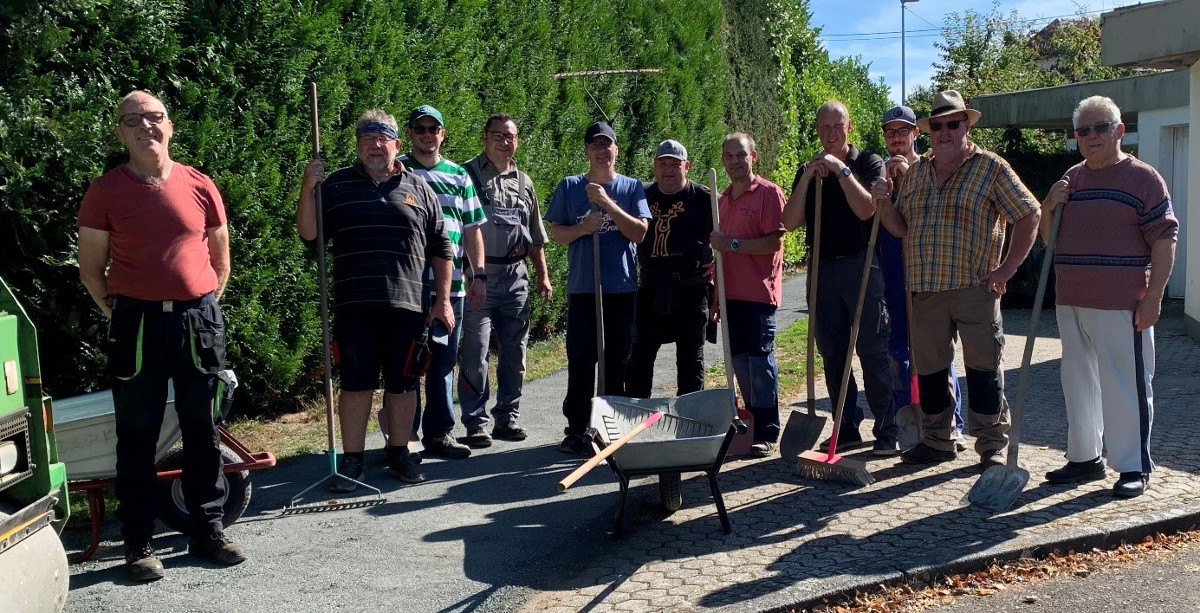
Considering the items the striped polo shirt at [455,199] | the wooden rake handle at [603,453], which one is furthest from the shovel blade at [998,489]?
the striped polo shirt at [455,199]

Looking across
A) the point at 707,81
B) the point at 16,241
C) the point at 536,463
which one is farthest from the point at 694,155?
the point at 16,241

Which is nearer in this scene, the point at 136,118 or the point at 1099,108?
the point at 136,118

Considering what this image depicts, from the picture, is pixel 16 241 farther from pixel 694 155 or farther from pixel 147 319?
pixel 694 155

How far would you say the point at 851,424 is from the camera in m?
7.30

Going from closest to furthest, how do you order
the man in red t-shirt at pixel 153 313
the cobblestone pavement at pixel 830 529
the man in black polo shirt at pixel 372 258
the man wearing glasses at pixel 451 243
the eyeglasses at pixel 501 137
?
1. the cobblestone pavement at pixel 830 529
2. the man in red t-shirt at pixel 153 313
3. the man in black polo shirt at pixel 372 258
4. the man wearing glasses at pixel 451 243
5. the eyeglasses at pixel 501 137

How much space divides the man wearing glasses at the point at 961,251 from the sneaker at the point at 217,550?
387 centimetres

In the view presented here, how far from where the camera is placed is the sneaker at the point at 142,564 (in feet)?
16.0

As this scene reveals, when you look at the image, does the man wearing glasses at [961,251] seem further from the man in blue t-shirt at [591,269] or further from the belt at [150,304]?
the belt at [150,304]

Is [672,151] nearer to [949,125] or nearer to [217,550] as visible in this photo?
[949,125]

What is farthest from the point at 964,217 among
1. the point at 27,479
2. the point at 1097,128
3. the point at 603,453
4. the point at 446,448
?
the point at 27,479

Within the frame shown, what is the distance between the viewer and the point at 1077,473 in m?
6.23

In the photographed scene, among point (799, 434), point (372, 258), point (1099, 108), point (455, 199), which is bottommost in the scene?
point (799, 434)

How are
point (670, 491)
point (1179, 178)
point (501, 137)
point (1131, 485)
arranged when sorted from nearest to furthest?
point (670, 491), point (1131, 485), point (501, 137), point (1179, 178)

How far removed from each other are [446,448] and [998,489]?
3.26 metres
